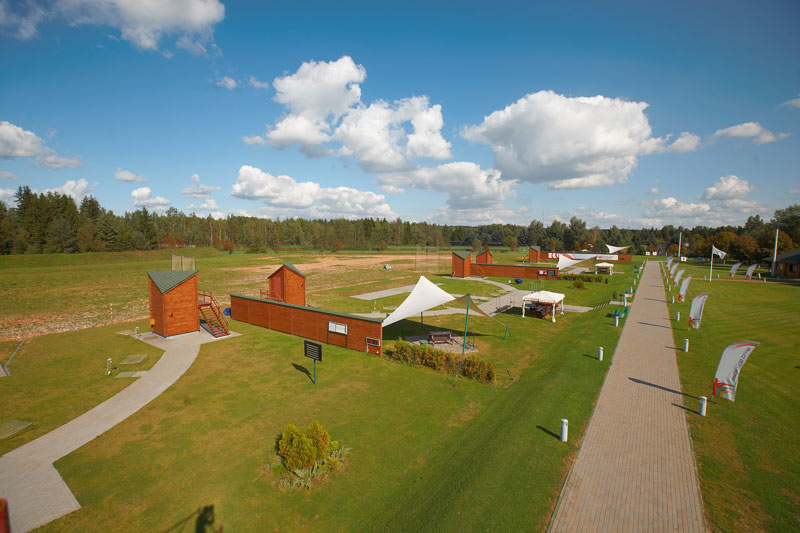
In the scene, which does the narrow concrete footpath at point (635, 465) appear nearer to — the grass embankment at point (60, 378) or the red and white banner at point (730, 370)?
the red and white banner at point (730, 370)

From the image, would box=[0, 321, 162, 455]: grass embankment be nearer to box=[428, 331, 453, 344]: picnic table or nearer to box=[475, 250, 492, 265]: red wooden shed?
box=[428, 331, 453, 344]: picnic table

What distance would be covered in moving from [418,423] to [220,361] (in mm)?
10842

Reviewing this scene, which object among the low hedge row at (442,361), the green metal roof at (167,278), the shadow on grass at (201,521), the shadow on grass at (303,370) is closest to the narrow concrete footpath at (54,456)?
the shadow on grass at (201,521)

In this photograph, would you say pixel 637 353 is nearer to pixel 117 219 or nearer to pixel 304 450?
pixel 304 450

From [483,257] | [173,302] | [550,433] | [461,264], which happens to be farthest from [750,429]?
[483,257]

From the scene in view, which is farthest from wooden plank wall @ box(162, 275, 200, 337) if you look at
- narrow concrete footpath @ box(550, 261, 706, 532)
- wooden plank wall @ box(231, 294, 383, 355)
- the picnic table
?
narrow concrete footpath @ box(550, 261, 706, 532)

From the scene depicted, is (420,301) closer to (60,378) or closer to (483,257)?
(60,378)

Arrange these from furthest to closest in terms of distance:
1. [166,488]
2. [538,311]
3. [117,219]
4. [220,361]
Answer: [117,219] → [538,311] → [220,361] → [166,488]

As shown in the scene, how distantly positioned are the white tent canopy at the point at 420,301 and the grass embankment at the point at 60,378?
38.8 ft

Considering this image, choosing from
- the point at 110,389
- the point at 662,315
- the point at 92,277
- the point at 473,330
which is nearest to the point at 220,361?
the point at 110,389

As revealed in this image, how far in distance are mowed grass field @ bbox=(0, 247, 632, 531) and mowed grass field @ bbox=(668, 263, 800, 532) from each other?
10.2ft

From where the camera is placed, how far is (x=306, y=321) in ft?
Result: 66.1

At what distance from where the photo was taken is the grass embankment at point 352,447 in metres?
7.36

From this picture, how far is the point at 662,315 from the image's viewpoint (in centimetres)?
2675
